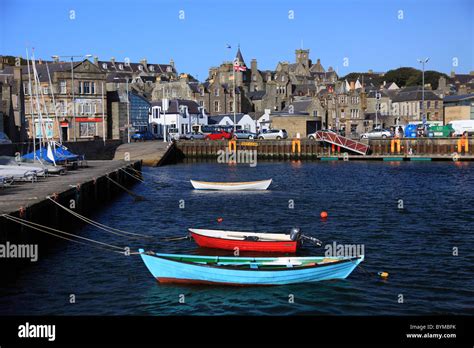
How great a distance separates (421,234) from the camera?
33.8 metres

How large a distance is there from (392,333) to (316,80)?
163174mm

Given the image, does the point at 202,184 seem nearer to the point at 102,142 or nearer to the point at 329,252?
the point at 329,252

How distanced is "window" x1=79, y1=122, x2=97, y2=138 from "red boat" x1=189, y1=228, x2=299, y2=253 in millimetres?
72188

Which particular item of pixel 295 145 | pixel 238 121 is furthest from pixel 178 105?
pixel 295 145

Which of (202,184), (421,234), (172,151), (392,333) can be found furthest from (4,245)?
(172,151)

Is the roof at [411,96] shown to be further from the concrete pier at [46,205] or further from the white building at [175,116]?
the concrete pier at [46,205]

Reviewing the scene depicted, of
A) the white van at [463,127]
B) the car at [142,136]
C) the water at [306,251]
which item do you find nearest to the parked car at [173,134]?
the car at [142,136]

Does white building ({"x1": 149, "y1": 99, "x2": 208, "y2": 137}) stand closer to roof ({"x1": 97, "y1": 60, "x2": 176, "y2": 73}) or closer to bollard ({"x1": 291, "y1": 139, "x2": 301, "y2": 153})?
bollard ({"x1": 291, "y1": 139, "x2": 301, "y2": 153})

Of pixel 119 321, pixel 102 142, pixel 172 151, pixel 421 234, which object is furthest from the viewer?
pixel 172 151

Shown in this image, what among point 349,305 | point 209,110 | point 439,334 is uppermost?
point 209,110

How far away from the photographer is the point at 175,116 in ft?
404

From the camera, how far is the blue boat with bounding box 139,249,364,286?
74.9ft

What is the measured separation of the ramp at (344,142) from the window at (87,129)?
37110 mm

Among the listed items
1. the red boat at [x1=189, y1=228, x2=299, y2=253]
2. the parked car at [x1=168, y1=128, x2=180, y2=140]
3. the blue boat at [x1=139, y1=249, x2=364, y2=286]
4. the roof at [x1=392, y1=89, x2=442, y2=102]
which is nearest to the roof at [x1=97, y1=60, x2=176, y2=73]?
the parked car at [x1=168, y1=128, x2=180, y2=140]
